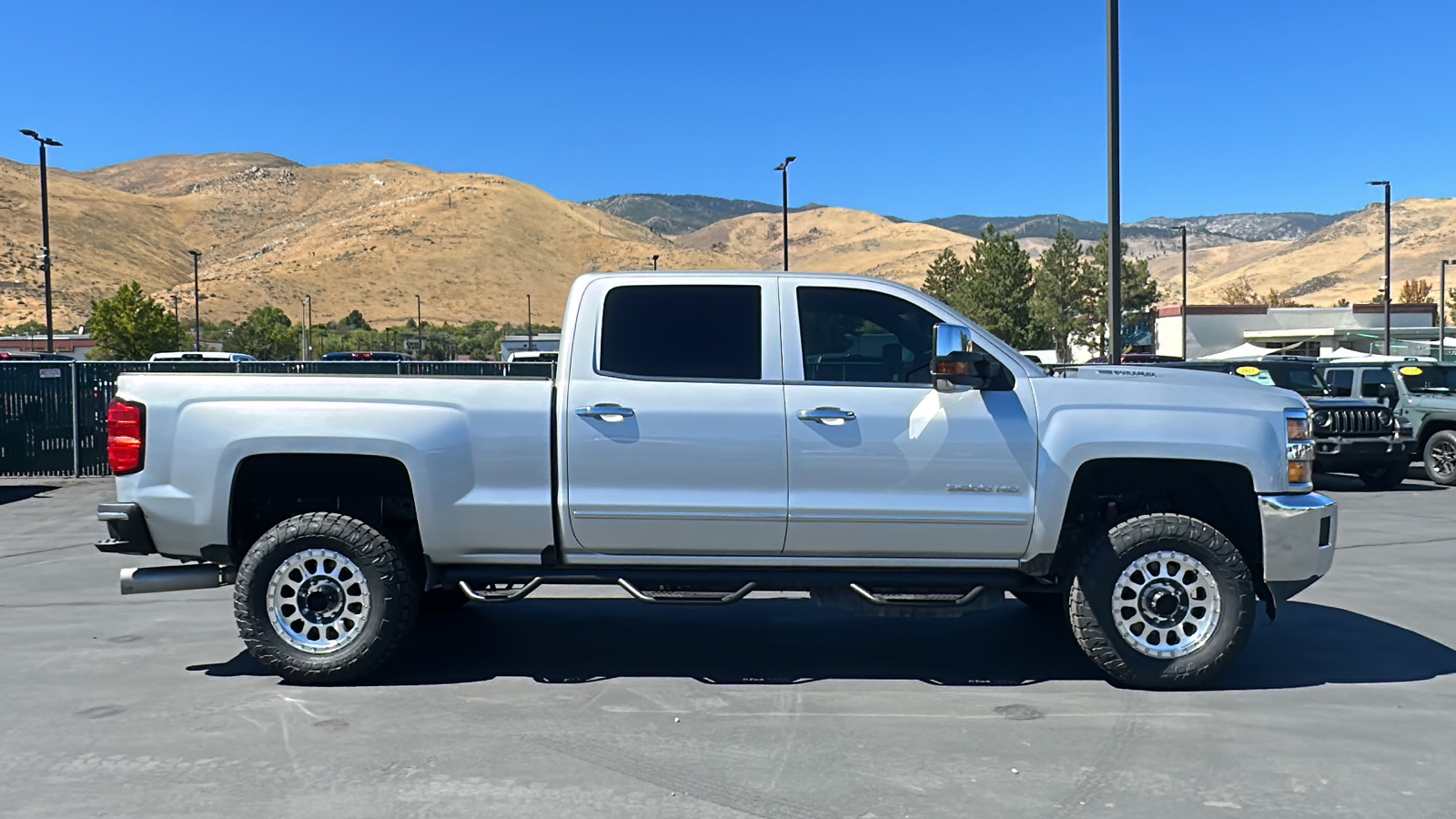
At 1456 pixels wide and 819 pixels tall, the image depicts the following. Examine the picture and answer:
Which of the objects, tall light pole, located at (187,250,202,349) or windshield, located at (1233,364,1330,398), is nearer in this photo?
windshield, located at (1233,364,1330,398)

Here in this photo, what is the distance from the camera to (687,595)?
619 centimetres

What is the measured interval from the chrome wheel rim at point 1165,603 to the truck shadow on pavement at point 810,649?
444mm

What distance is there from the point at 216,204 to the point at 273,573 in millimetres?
175657

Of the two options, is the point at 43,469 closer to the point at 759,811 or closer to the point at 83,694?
the point at 83,694

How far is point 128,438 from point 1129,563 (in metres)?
5.18

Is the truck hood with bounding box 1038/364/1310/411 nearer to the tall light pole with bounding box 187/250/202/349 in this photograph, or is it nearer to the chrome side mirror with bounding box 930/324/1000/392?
the chrome side mirror with bounding box 930/324/1000/392

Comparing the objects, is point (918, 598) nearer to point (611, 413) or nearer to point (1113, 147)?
point (611, 413)

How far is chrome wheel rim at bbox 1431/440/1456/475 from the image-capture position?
658 inches

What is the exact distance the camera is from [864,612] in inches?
243

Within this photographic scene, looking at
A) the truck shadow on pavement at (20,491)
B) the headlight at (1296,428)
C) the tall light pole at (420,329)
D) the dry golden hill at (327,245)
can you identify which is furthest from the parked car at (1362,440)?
the dry golden hill at (327,245)

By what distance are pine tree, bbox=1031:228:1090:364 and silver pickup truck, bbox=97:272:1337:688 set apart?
191 ft

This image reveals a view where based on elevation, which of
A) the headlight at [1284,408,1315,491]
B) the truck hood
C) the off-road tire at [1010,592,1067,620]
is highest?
the truck hood

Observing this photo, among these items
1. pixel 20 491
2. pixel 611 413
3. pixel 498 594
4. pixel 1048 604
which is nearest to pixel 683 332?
pixel 611 413

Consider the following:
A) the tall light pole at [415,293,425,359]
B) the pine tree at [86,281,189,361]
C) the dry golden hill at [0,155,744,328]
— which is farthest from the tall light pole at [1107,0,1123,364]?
the dry golden hill at [0,155,744,328]
